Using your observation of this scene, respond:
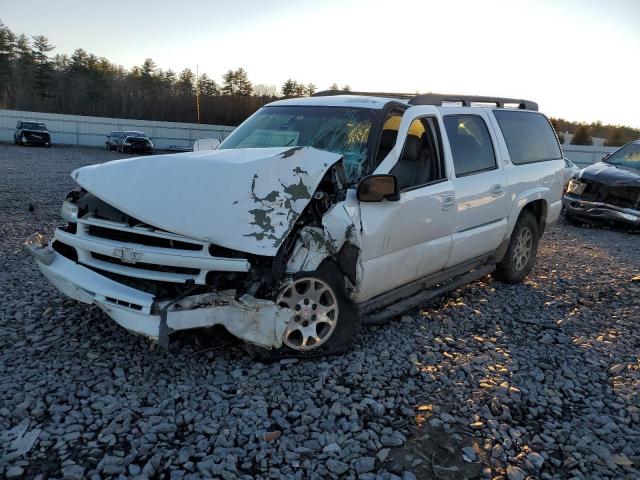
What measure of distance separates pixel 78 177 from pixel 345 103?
2300 mm

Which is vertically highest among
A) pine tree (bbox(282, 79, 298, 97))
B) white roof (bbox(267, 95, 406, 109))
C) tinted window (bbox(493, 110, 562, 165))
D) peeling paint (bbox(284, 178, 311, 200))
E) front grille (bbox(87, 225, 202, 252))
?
pine tree (bbox(282, 79, 298, 97))

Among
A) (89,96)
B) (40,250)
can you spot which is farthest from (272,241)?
(89,96)

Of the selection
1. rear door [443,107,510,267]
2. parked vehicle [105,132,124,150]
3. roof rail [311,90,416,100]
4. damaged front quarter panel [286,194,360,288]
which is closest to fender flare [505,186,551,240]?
rear door [443,107,510,267]

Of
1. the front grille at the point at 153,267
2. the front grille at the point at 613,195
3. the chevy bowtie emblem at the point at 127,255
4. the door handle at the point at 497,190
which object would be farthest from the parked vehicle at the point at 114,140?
the chevy bowtie emblem at the point at 127,255

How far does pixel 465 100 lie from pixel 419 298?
2.22m

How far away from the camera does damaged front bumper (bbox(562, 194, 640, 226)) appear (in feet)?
34.0

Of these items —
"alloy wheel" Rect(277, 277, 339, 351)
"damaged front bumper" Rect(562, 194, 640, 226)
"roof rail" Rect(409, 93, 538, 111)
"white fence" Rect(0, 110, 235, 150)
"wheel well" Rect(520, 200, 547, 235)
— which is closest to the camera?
"alloy wheel" Rect(277, 277, 339, 351)

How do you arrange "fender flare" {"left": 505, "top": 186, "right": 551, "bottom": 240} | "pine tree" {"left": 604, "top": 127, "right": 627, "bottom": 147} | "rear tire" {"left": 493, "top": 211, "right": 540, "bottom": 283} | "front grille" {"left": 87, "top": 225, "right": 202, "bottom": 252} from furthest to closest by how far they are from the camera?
1. "pine tree" {"left": 604, "top": 127, "right": 627, "bottom": 147}
2. "rear tire" {"left": 493, "top": 211, "right": 540, "bottom": 283}
3. "fender flare" {"left": 505, "top": 186, "right": 551, "bottom": 240}
4. "front grille" {"left": 87, "top": 225, "right": 202, "bottom": 252}

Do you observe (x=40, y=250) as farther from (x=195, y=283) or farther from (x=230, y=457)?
(x=230, y=457)

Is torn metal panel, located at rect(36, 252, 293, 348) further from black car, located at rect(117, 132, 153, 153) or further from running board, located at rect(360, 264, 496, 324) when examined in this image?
black car, located at rect(117, 132, 153, 153)

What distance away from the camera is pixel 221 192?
3283 mm

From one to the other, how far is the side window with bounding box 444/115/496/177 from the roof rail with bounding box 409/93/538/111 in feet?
0.60

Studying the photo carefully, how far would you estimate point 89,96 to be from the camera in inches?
2404

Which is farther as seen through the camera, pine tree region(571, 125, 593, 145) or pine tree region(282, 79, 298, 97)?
pine tree region(282, 79, 298, 97)
